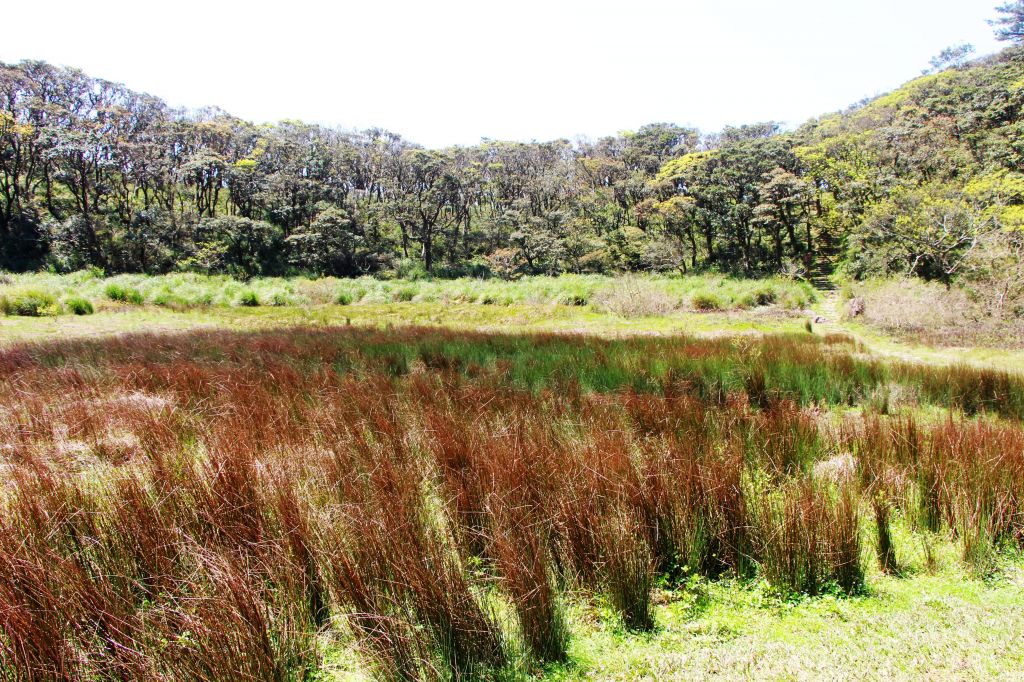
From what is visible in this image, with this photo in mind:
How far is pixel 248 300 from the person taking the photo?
20.3 m

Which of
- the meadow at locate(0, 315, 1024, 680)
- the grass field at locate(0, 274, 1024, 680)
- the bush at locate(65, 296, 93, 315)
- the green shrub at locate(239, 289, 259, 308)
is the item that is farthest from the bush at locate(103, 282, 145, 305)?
the meadow at locate(0, 315, 1024, 680)

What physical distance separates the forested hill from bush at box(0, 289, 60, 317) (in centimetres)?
2219

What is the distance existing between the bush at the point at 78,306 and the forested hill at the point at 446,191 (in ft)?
72.3

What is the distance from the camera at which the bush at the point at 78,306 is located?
45.5ft

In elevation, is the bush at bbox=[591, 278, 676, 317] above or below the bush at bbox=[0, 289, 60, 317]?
below

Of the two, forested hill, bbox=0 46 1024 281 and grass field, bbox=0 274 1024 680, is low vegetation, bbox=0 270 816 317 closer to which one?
forested hill, bbox=0 46 1024 281

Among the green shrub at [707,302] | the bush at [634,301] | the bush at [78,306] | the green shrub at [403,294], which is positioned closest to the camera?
the bush at [78,306]

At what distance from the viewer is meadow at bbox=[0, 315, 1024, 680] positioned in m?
1.55

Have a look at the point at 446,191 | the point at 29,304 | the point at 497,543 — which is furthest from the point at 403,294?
the point at 497,543

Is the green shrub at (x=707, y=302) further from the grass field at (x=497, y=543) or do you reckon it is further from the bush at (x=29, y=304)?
the bush at (x=29, y=304)

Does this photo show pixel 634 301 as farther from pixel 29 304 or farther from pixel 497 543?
pixel 29 304

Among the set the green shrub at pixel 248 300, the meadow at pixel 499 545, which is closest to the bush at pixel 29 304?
the green shrub at pixel 248 300

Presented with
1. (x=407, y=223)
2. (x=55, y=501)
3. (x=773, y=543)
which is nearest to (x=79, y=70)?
(x=407, y=223)

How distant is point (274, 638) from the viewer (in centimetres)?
157
